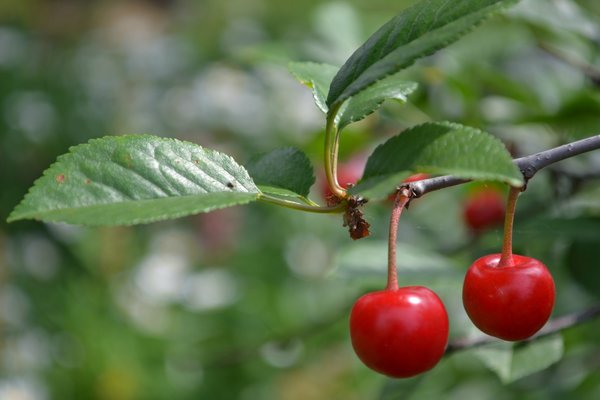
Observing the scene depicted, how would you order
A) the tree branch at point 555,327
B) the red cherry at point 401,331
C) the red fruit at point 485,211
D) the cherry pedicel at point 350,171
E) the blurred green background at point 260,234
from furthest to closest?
the cherry pedicel at point 350,171 → the red fruit at point 485,211 → the blurred green background at point 260,234 → the tree branch at point 555,327 → the red cherry at point 401,331

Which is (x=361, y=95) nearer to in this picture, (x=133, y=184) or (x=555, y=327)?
(x=133, y=184)

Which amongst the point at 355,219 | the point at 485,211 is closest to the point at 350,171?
the point at 485,211

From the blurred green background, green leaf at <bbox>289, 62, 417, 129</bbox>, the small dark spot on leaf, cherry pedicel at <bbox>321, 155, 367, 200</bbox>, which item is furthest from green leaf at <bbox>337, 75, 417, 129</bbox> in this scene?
cherry pedicel at <bbox>321, 155, 367, 200</bbox>

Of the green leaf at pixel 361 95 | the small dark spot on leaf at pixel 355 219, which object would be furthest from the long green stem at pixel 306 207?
the green leaf at pixel 361 95

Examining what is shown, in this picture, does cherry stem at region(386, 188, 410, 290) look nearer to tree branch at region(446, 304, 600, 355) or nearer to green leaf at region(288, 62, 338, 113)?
green leaf at region(288, 62, 338, 113)

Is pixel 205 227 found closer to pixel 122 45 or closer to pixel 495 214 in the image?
pixel 122 45

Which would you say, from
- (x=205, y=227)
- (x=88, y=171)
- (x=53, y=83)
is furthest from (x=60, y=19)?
(x=88, y=171)

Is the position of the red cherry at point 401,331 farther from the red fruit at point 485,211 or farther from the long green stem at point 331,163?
the red fruit at point 485,211
